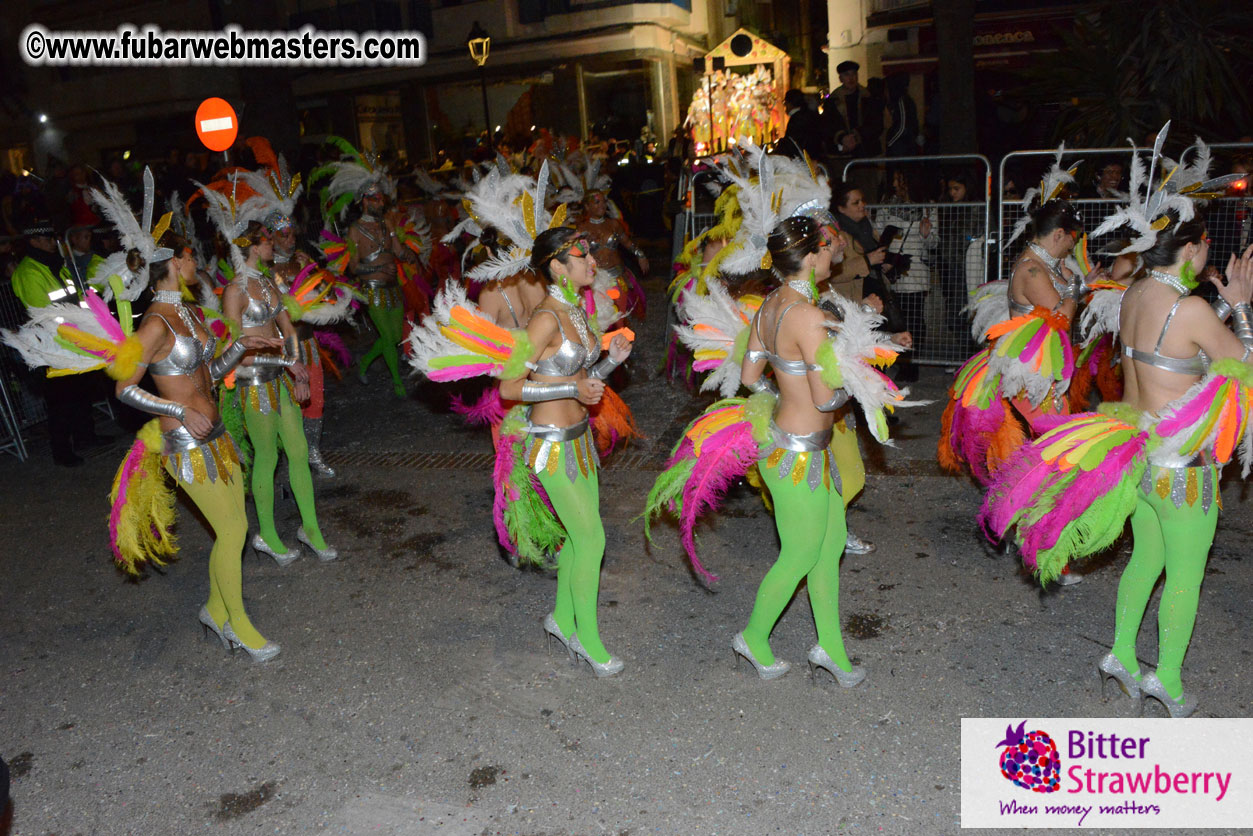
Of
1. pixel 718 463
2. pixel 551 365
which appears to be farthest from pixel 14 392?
pixel 718 463

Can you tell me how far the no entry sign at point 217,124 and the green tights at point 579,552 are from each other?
44.1ft

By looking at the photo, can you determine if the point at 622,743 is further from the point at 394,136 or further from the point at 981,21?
the point at 394,136

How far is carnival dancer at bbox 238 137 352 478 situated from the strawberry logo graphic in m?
4.03

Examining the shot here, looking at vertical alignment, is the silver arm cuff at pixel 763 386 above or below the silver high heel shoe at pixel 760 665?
above

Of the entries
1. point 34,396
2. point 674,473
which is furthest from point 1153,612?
point 34,396

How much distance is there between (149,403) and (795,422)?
271 cm

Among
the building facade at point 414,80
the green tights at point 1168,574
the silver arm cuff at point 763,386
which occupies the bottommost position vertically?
the green tights at point 1168,574

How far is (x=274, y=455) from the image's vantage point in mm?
5348

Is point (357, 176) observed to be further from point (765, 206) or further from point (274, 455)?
point (765, 206)

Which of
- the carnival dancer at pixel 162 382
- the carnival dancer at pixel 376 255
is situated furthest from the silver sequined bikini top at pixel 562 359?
the carnival dancer at pixel 376 255

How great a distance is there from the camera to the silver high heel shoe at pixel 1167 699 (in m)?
3.48

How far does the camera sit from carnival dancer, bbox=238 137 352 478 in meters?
5.77

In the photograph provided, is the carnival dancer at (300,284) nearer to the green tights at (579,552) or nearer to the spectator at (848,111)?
the green tights at (579,552)

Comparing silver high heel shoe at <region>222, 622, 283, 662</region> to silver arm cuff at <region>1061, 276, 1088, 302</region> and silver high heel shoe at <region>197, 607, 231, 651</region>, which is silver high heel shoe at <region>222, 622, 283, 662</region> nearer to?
silver high heel shoe at <region>197, 607, 231, 651</region>
